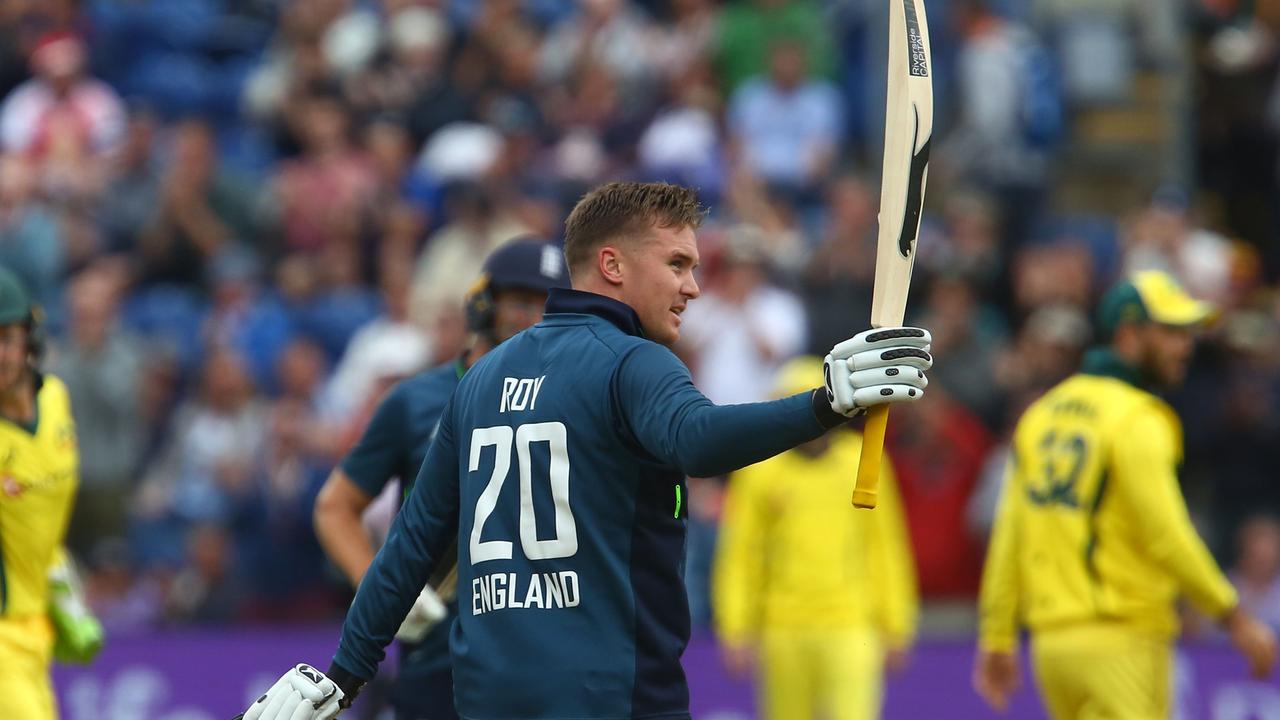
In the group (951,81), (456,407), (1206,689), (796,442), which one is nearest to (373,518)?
(456,407)

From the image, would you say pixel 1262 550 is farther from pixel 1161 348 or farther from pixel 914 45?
pixel 914 45

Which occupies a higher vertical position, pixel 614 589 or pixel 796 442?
pixel 796 442

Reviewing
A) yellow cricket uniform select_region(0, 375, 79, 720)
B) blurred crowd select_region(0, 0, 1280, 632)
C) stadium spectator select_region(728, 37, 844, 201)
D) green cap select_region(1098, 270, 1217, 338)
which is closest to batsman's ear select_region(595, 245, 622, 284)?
yellow cricket uniform select_region(0, 375, 79, 720)

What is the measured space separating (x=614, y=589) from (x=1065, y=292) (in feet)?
29.9

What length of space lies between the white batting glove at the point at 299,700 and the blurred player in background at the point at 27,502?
→ 90.7 inches

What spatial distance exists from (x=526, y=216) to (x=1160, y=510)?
7307 mm

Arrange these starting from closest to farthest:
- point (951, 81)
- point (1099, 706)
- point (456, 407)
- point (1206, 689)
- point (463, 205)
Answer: point (456, 407)
point (1099, 706)
point (1206, 689)
point (463, 205)
point (951, 81)

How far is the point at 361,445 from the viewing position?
7.29m

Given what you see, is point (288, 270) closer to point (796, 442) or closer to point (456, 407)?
point (456, 407)

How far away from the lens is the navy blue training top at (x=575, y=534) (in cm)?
518

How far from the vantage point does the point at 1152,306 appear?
27.8ft

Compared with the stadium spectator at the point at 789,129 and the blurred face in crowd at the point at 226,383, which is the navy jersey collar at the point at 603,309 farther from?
the stadium spectator at the point at 789,129

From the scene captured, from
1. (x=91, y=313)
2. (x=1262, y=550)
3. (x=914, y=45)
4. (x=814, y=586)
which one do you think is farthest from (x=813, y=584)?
(x=914, y=45)

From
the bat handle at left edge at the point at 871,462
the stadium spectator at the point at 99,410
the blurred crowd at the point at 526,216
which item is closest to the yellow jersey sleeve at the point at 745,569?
the blurred crowd at the point at 526,216
